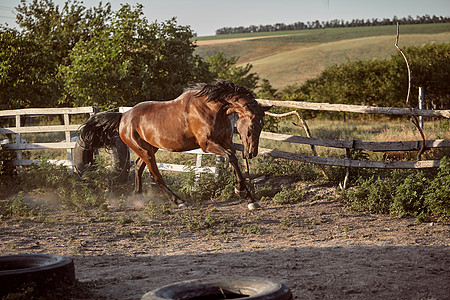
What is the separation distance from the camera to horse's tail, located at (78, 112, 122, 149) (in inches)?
375

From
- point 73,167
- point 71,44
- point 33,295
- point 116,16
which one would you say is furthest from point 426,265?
point 71,44

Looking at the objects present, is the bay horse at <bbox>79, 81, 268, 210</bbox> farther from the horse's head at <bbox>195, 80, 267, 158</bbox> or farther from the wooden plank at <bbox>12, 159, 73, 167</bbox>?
the wooden plank at <bbox>12, 159, 73, 167</bbox>

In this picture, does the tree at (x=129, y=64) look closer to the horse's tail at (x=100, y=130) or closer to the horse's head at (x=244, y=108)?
the horse's tail at (x=100, y=130)

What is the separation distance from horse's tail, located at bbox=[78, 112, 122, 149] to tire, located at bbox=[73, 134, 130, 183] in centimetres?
12

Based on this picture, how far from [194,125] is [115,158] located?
2583 millimetres

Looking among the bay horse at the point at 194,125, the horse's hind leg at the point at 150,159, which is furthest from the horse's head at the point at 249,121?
the horse's hind leg at the point at 150,159

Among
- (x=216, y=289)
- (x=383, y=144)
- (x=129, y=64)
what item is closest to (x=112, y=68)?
(x=129, y=64)

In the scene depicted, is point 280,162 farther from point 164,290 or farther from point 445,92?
point 445,92

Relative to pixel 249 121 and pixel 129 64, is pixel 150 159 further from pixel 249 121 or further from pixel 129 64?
pixel 129 64

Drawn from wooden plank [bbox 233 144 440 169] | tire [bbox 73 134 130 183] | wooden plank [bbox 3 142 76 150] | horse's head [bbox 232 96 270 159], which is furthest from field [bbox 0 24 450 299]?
horse's head [bbox 232 96 270 159]

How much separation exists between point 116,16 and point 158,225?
1349 centimetres

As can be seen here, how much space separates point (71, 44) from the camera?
29344 mm

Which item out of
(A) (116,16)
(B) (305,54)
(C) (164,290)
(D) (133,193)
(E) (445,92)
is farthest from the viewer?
(B) (305,54)

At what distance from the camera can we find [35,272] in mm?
3932
